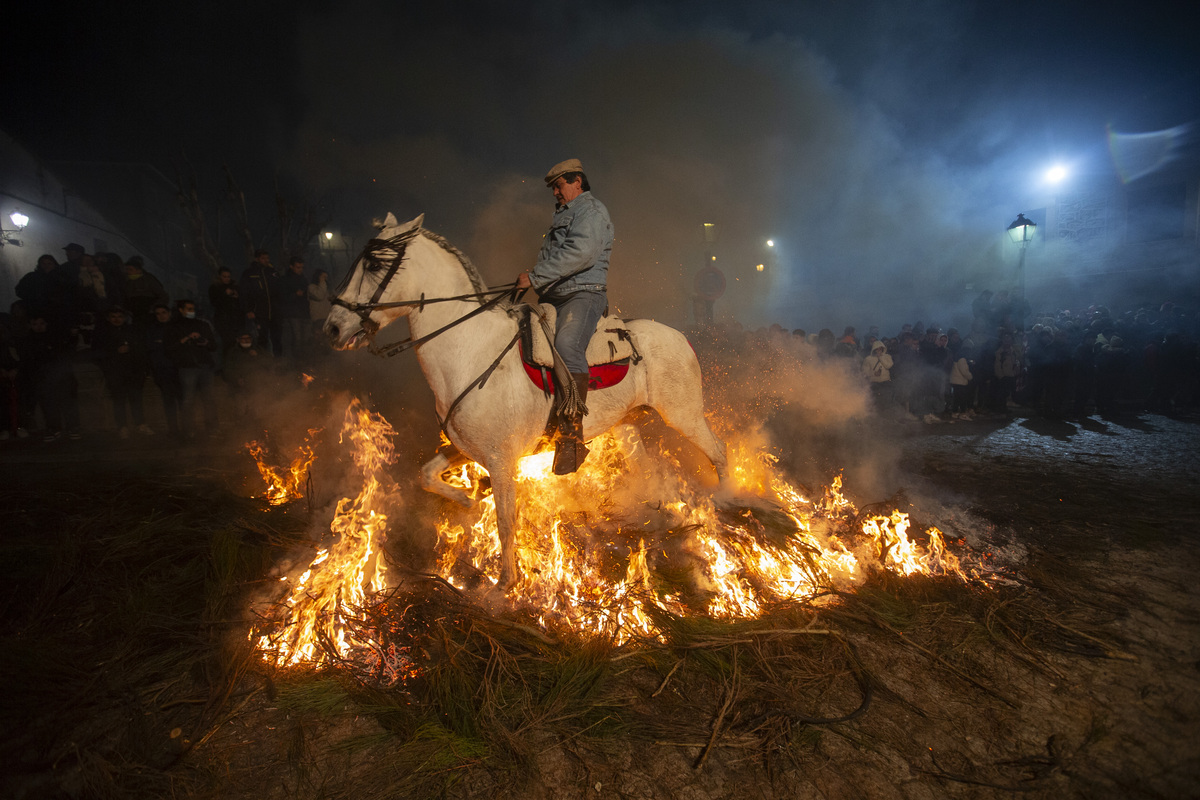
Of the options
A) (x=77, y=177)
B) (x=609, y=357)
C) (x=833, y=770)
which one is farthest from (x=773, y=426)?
(x=77, y=177)

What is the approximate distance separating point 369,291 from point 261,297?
330 inches

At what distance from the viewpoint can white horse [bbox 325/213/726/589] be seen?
3725 mm

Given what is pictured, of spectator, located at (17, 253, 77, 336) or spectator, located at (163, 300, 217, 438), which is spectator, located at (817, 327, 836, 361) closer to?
spectator, located at (163, 300, 217, 438)

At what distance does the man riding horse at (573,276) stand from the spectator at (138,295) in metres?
8.61

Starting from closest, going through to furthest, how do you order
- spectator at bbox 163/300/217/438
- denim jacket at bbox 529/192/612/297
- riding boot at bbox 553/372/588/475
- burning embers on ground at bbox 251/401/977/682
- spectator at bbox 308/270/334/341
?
burning embers on ground at bbox 251/401/977/682 → denim jacket at bbox 529/192/612/297 → riding boot at bbox 553/372/588/475 → spectator at bbox 163/300/217/438 → spectator at bbox 308/270/334/341

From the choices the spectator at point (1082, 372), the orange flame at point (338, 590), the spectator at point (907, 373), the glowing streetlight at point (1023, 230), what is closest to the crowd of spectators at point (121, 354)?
the orange flame at point (338, 590)

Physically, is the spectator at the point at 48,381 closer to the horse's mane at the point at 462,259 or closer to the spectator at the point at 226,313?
the spectator at the point at 226,313

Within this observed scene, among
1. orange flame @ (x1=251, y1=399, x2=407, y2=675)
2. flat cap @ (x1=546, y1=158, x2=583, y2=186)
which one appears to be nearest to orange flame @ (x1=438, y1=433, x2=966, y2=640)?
orange flame @ (x1=251, y1=399, x2=407, y2=675)

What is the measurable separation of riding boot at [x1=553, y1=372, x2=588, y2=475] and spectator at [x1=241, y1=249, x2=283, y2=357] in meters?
8.60

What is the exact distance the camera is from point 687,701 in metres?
2.96

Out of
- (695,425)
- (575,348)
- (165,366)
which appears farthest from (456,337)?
(165,366)

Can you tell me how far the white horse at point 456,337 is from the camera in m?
3.72

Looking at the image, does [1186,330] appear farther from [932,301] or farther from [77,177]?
[77,177]

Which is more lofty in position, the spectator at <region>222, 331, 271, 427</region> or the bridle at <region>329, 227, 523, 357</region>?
the spectator at <region>222, 331, 271, 427</region>
